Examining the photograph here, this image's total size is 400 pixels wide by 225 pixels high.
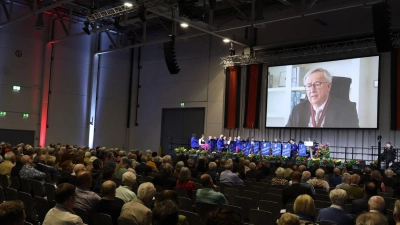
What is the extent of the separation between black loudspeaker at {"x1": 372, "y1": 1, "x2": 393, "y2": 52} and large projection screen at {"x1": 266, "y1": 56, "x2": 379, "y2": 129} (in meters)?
5.33

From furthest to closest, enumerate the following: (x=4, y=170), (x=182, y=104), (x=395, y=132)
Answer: (x=182, y=104)
(x=395, y=132)
(x=4, y=170)

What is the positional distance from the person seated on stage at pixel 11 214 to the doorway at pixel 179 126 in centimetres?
1811

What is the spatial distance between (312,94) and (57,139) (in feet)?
42.2

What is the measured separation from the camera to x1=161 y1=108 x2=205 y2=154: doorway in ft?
70.0

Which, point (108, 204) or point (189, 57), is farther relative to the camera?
point (189, 57)

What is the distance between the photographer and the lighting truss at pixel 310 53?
51.4 ft

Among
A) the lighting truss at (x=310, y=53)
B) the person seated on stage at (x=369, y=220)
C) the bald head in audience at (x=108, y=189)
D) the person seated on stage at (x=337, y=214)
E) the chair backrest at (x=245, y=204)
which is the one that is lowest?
the chair backrest at (x=245, y=204)

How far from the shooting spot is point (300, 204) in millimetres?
4109

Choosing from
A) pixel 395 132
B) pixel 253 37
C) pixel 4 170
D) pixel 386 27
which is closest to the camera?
pixel 4 170

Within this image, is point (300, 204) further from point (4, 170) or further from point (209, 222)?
point (4, 170)

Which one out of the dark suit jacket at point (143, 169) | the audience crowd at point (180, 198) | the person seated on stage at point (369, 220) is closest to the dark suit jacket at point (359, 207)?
the audience crowd at point (180, 198)

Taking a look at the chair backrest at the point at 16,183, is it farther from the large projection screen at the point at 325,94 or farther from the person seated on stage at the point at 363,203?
the large projection screen at the point at 325,94

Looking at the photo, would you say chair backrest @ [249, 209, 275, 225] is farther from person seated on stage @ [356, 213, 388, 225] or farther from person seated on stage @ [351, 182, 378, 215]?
person seated on stage @ [356, 213, 388, 225]

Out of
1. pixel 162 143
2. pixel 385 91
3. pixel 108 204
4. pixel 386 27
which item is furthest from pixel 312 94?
pixel 108 204
